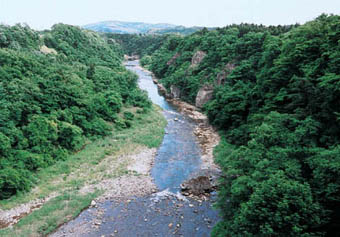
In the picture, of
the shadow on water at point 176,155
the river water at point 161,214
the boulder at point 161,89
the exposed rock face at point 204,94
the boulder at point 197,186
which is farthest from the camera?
the boulder at point 161,89

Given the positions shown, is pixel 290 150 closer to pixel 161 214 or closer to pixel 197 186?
pixel 197 186

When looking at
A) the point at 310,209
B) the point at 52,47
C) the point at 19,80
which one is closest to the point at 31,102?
the point at 19,80

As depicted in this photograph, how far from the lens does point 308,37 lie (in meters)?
21.9

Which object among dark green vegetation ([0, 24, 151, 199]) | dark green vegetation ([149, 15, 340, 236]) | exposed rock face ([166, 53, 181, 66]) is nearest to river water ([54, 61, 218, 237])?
dark green vegetation ([149, 15, 340, 236])

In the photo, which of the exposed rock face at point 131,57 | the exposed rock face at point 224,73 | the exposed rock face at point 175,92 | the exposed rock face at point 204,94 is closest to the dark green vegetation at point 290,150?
the exposed rock face at point 224,73

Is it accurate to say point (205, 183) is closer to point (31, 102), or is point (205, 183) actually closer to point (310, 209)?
point (310, 209)

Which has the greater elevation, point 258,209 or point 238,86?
point 238,86

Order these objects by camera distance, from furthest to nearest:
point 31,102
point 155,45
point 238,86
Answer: point 155,45 < point 238,86 < point 31,102

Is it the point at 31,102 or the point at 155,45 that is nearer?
the point at 31,102

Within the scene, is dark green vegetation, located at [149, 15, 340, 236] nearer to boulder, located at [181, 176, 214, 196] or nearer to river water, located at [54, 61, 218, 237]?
river water, located at [54, 61, 218, 237]

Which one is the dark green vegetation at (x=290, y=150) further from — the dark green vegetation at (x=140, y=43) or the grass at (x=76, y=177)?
the dark green vegetation at (x=140, y=43)

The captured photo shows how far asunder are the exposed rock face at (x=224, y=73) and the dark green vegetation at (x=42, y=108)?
12.3 metres

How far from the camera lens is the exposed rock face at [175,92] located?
52947 millimetres

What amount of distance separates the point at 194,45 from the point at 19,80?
39.0 m
